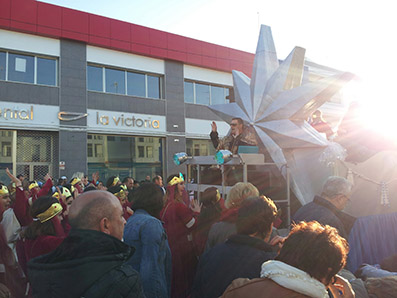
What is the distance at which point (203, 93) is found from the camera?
2127cm

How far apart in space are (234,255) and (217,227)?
901 millimetres

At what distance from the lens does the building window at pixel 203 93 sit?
67.7ft

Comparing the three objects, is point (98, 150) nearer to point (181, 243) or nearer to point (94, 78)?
point (94, 78)

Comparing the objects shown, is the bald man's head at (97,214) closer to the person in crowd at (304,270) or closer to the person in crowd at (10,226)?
the person in crowd at (304,270)

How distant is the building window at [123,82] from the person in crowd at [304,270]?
1708 centimetres

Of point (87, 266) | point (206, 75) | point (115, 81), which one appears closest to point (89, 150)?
point (115, 81)

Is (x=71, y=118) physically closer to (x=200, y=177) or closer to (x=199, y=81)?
(x=199, y=81)

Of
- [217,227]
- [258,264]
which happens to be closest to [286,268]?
[258,264]

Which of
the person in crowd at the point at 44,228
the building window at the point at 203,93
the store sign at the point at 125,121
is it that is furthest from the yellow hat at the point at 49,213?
the building window at the point at 203,93

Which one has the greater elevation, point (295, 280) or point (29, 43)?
point (29, 43)

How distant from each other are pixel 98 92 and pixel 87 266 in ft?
54.9

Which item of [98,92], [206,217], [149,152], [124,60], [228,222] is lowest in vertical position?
[206,217]

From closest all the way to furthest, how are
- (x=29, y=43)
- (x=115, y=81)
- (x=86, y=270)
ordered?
(x=86, y=270), (x=29, y=43), (x=115, y=81)

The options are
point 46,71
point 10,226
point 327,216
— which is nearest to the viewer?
point 327,216
